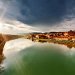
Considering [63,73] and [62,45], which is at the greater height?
[62,45]

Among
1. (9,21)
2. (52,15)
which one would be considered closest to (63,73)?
(52,15)

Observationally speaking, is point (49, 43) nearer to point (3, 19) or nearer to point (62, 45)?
point (62, 45)

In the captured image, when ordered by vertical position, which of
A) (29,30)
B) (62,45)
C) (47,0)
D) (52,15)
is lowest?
(62,45)

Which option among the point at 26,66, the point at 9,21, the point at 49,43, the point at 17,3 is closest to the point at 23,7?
the point at 17,3

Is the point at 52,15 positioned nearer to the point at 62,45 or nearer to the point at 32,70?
the point at 62,45

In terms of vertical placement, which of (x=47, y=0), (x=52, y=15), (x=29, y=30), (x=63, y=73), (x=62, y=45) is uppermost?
(x=47, y=0)

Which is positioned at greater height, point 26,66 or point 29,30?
point 29,30
